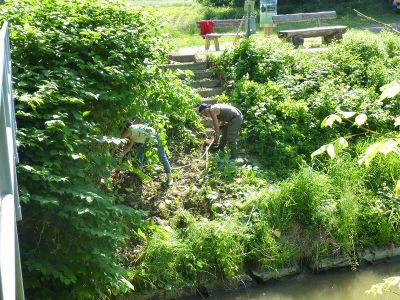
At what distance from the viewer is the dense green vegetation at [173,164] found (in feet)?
23.2

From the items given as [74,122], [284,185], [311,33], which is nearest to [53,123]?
[74,122]

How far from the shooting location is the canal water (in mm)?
9883

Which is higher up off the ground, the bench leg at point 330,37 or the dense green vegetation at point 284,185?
the bench leg at point 330,37

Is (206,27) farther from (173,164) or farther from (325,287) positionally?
(325,287)

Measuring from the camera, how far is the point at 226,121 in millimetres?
12508

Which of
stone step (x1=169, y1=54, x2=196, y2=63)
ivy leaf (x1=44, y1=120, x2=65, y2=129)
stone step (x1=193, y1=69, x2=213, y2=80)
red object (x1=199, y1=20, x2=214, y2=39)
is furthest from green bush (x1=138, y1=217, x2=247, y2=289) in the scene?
red object (x1=199, y1=20, x2=214, y2=39)

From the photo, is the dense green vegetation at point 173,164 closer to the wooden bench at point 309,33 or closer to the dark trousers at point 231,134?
the dark trousers at point 231,134

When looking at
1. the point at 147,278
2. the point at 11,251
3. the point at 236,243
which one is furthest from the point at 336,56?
the point at 11,251

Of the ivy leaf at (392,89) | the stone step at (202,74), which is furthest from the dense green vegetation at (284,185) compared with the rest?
the ivy leaf at (392,89)

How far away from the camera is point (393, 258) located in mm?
11000

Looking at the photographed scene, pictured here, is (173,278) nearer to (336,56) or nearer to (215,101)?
(215,101)

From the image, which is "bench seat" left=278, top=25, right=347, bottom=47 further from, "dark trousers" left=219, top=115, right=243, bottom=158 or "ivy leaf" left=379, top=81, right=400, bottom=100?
"ivy leaf" left=379, top=81, right=400, bottom=100

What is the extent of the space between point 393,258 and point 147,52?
5121 millimetres

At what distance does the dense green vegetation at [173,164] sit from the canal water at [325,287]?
10.3 inches
